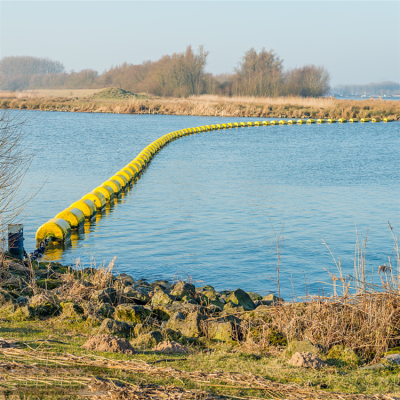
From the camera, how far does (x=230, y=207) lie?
48.2ft

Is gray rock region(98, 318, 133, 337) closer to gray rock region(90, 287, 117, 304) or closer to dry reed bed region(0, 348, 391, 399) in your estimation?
dry reed bed region(0, 348, 391, 399)

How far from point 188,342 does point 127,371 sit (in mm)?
1440

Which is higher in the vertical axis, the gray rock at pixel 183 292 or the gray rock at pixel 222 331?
the gray rock at pixel 222 331

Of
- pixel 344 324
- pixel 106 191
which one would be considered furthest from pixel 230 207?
pixel 344 324

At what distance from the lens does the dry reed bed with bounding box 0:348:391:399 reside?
3758mm

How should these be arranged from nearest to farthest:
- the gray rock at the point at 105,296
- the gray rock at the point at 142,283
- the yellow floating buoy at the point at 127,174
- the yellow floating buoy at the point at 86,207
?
the gray rock at the point at 105,296 → the gray rock at the point at 142,283 → the yellow floating buoy at the point at 86,207 → the yellow floating buoy at the point at 127,174

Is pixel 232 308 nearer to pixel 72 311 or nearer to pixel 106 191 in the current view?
pixel 72 311

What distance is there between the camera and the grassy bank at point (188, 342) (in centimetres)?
390

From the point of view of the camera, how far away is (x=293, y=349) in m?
5.00

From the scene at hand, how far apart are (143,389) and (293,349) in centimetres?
187

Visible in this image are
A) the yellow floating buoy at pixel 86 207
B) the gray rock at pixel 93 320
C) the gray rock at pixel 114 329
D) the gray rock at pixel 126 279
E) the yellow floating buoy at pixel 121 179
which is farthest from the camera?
the yellow floating buoy at pixel 121 179

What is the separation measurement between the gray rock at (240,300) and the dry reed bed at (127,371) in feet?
10.1

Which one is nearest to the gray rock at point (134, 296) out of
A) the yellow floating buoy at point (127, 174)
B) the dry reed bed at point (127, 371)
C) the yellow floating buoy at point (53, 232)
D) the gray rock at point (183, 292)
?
the gray rock at point (183, 292)

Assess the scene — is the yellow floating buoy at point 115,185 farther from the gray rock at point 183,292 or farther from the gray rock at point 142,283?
the gray rock at point 183,292
